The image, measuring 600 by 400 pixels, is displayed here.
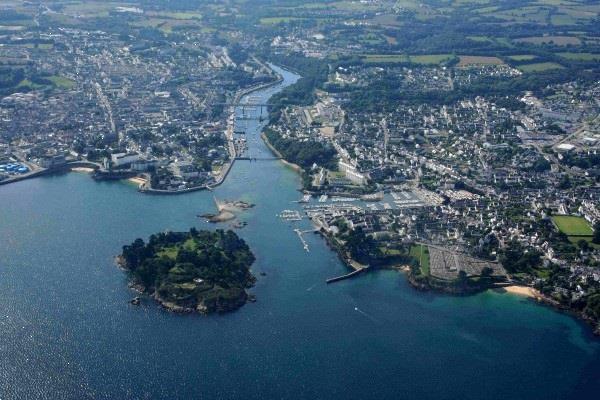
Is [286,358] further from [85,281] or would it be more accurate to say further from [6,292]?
[6,292]

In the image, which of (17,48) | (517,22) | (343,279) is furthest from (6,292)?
(517,22)

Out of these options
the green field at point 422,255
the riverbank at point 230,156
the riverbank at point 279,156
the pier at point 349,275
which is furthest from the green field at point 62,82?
the pier at point 349,275

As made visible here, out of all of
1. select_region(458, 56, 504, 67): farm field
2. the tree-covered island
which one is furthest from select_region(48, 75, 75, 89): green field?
select_region(458, 56, 504, 67): farm field

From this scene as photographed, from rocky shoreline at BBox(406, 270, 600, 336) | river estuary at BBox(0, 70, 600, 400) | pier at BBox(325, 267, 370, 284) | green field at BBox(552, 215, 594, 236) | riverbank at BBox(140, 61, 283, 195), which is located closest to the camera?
river estuary at BBox(0, 70, 600, 400)

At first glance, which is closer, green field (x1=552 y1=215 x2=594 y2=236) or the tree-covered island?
the tree-covered island

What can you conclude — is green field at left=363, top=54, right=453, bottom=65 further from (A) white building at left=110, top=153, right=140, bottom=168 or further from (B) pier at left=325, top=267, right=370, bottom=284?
(B) pier at left=325, top=267, right=370, bottom=284

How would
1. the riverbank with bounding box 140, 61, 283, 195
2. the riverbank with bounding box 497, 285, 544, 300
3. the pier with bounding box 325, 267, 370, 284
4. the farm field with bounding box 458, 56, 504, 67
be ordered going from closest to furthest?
the riverbank with bounding box 497, 285, 544, 300, the pier with bounding box 325, 267, 370, 284, the riverbank with bounding box 140, 61, 283, 195, the farm field with bounding box 458, 56, 504, 67
